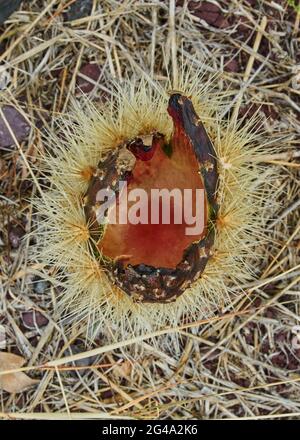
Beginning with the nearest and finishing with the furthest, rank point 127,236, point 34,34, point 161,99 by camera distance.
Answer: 1. point 127,236
2. point 161,99
3. point 34,34

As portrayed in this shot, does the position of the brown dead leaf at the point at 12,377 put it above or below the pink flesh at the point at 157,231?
below

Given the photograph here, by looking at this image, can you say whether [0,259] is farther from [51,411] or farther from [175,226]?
[175,226]

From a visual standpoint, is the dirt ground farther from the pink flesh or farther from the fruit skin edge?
the pink flesh

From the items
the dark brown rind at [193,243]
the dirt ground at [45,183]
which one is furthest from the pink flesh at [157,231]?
the dirt ground at [45,183]

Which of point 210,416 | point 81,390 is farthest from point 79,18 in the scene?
point 210,416

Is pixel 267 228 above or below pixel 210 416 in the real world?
above

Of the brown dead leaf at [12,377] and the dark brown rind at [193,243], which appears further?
the brown dead leaf at [12,377]

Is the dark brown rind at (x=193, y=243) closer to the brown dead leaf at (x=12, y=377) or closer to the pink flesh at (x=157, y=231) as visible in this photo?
the pink flesh at (x=157, y=231)

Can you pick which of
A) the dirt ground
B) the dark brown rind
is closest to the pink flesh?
the dark brown rind
